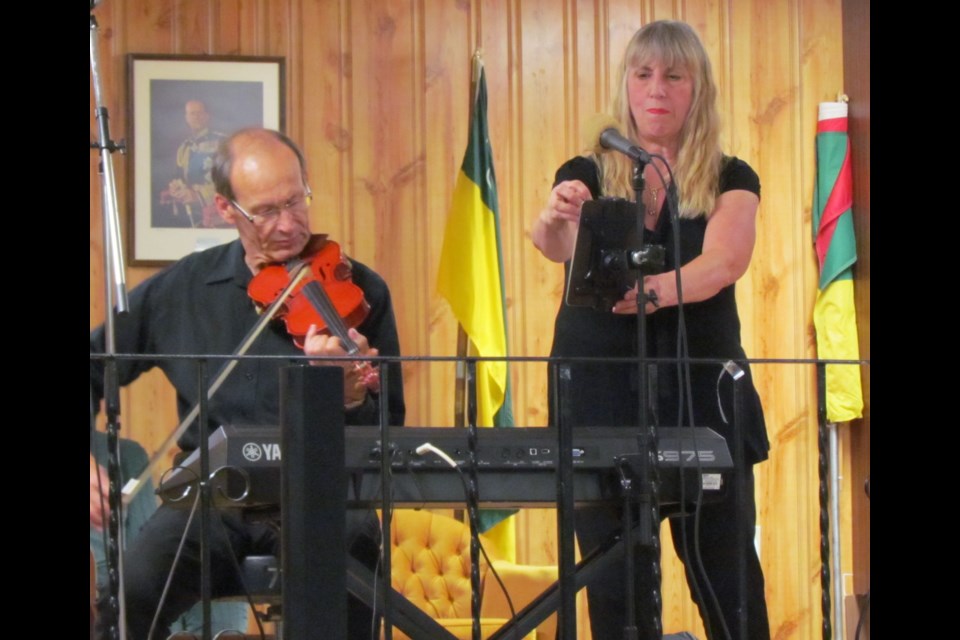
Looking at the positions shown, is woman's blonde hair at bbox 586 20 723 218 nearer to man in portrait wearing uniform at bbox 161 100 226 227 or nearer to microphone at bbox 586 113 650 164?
microphone at bbox 586 113 650 164

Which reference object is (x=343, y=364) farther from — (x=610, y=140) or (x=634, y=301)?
(x=610, y=140)

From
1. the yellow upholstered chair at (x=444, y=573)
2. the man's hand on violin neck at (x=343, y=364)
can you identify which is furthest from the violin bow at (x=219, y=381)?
the yellow upholstered chair at (x=444, y=573)

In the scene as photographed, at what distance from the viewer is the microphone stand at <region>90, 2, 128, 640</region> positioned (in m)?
2.01

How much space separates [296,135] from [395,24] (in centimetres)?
44

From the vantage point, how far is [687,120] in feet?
11.7

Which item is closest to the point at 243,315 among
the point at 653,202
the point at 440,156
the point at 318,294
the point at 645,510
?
the point at 318,294

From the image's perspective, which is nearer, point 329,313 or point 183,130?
point 329,313

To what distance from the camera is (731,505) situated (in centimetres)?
279

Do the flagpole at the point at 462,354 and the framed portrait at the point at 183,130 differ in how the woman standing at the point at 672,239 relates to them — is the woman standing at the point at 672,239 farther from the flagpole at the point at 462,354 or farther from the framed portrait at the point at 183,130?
the framed portrait at the point at 183,130

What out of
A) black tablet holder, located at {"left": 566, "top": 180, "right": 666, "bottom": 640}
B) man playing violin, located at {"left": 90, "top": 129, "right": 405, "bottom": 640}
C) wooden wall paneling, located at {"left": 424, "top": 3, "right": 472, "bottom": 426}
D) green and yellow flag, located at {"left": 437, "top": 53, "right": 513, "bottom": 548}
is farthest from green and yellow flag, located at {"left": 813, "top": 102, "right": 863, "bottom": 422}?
black tablet holder, located at {"left": 566, "top": 180, "right": 666, "bottom": 640}

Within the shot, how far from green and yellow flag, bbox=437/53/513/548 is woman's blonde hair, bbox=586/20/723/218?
0.33m

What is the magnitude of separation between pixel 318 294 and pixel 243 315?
0.77 ft
